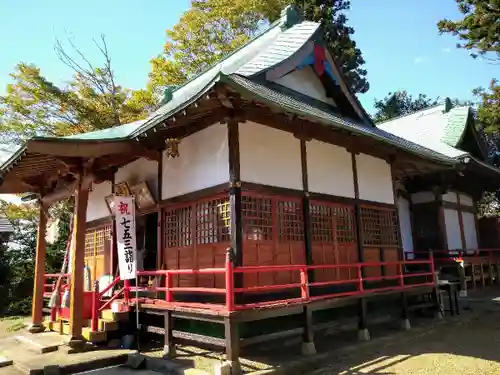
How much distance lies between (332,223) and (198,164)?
368cm

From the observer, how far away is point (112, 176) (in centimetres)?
1229

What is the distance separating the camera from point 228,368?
6.37 metres

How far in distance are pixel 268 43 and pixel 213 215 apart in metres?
6.42

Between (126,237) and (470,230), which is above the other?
(470,230)

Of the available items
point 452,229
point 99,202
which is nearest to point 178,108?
point 99,202

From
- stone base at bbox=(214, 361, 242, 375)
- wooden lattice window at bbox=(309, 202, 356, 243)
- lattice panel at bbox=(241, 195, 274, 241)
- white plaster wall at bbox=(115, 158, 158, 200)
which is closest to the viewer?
stone base at bbox=(214, 361, 242, 375)

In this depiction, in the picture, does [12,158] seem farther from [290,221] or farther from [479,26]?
[479,26]

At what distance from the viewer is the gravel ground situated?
7.01 meters

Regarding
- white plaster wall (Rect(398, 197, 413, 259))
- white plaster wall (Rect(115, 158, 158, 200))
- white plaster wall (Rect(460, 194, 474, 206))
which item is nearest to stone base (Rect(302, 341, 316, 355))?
white plaster wall (Rect(115, 158, 158, 200))

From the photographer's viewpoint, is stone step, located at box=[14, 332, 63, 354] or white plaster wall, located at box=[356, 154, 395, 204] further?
white plaster wall, located at box=[356, 154, 395, 204]

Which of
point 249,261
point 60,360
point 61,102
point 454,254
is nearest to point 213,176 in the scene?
point 249,261

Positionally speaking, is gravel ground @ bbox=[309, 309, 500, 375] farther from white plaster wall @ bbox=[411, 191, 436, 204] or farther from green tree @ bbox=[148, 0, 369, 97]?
green tree @ bbox=[148, 0, 369, 97]

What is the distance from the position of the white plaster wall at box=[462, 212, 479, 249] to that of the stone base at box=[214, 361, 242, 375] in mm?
15069

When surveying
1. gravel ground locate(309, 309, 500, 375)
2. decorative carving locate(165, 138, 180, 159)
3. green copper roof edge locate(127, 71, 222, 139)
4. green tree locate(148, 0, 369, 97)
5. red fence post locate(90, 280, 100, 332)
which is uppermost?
green tree locate(148, 0, 369, 97)
